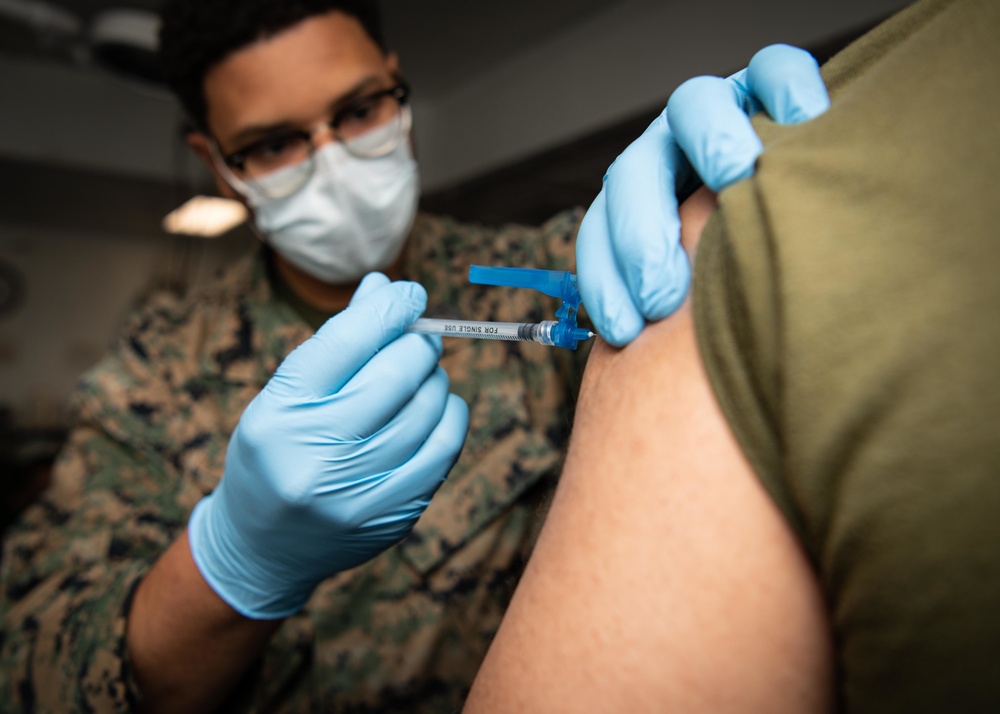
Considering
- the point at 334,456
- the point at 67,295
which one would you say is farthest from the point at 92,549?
the point at 67,295

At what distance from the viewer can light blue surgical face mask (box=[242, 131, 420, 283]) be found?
1102 mm

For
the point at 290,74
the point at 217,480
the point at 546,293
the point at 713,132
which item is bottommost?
the point at 217,480

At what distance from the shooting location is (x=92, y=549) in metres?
1.09

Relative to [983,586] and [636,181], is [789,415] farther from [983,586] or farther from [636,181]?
[636,181]

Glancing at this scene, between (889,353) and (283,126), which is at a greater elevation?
(283,126)

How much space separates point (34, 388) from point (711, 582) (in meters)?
5.93

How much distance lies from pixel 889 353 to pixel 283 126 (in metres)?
1.07

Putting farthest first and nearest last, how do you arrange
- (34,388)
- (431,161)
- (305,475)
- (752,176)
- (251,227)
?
(34,388)
(431,161)
(251,227)
(305,475)
(752,176)

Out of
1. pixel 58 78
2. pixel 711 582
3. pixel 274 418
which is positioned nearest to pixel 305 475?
pixel 274 418

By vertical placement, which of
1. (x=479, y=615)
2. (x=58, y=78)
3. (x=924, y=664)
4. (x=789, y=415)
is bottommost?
(x=479, y=615)

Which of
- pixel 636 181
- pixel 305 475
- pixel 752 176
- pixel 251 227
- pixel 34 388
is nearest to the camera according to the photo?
pixel 752 176

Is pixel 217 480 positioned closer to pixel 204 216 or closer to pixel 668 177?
pixel 668 177

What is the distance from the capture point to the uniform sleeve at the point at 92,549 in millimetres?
910

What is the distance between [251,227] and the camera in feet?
4.07
